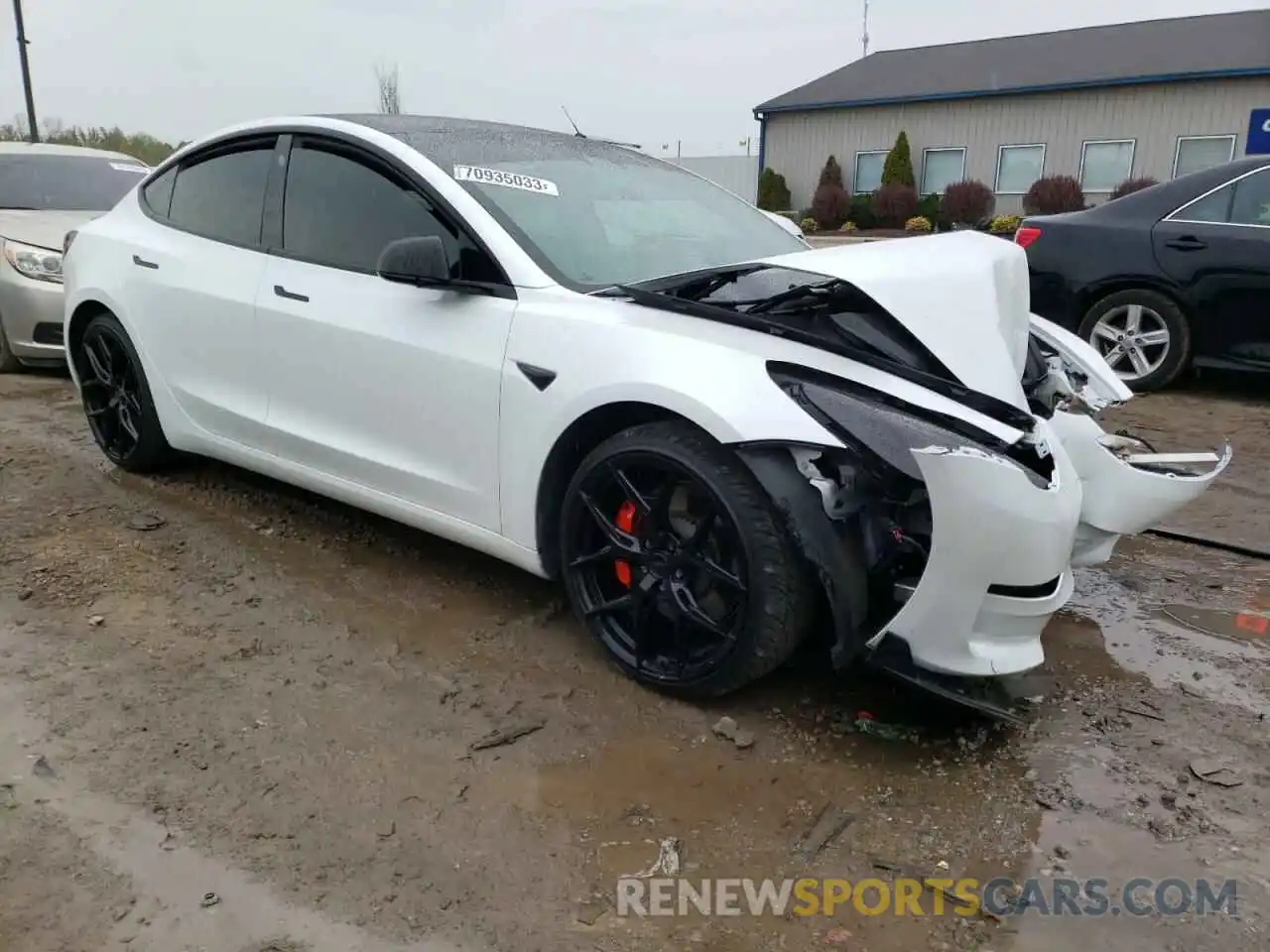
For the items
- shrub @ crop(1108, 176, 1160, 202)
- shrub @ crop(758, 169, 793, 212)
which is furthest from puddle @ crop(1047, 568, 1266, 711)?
shrub @ crop(758, 169, 793, 212)

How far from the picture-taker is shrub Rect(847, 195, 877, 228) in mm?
25047

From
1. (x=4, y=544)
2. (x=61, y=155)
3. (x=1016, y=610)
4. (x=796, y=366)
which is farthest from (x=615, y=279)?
(x=61, y=155)

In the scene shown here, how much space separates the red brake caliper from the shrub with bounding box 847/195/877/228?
23.7 meters

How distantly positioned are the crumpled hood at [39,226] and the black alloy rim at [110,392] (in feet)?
7.98

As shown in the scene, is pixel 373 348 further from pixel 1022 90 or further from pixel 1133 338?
pixel 1022 90

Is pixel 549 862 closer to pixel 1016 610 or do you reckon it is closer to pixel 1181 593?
pixel 1016 610

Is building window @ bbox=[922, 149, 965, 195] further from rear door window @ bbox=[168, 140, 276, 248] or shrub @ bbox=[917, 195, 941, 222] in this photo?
rear door window @ bbox=[168, 140, 276, 248]

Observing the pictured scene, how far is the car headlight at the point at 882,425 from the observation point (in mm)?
2365

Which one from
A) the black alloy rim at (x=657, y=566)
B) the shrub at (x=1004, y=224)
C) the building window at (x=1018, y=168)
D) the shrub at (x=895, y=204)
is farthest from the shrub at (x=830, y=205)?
the black alloy rim at (x=657, y=566)

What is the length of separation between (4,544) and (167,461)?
86cm

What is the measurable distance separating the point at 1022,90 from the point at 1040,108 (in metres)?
0.58

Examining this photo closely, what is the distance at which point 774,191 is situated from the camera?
90.2 feet

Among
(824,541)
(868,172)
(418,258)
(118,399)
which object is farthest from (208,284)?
(868,172)

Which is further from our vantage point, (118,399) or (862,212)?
(862,212)
